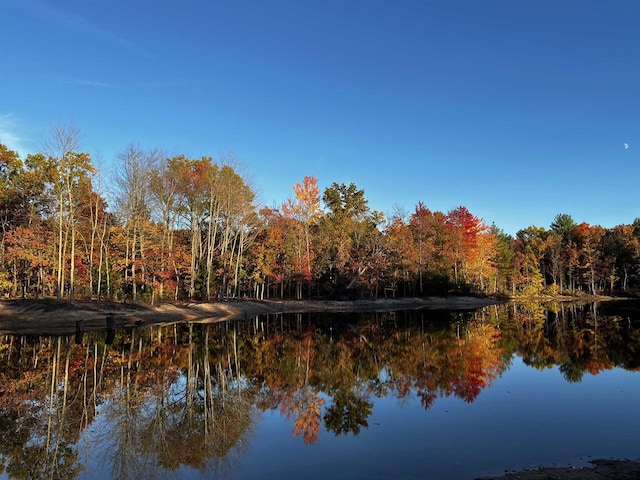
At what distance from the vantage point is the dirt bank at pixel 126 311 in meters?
29.5

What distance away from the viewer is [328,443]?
30.7 feet

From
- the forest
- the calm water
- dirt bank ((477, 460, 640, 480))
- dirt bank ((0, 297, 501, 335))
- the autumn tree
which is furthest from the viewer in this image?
the autumn tree

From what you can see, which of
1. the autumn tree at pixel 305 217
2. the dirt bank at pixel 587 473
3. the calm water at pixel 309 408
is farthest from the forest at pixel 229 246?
the dirt bank at pixel 587 473

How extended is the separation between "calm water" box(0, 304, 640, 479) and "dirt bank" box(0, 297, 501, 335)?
735cm

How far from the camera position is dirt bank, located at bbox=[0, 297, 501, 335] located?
2952 cm

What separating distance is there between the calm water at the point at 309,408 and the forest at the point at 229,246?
19221mm

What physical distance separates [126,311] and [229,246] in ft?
74.7

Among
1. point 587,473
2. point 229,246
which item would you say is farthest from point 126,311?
point 587,473

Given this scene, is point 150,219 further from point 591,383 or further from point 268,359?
point 591,383

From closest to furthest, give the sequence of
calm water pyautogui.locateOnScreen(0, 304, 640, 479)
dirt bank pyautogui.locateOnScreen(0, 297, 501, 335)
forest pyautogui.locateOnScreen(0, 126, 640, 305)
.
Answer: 1. calm water pyautogui.locateOnScreen(0, 304, 640, 479)
2. dirt bank pyautogui.locateOnScreen(0, 297, 501, 335)
3. forest pyautogui.locateOnScreen(0, 126, 640, 305)

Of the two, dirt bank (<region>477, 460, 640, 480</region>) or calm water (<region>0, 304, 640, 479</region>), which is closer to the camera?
dirt bank (<region>477, 460, 640, 480</region>)

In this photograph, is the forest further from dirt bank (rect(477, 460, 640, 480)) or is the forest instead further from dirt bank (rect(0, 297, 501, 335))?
dirt bank (rect(477, 460, 640, 480))

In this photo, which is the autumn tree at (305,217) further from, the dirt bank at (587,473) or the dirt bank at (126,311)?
the dirt bank at (587,473)

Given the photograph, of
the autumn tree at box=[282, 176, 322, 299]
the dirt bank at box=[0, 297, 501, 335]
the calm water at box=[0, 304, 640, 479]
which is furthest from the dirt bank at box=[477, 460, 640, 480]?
the autumn tree at box=[282, 176, 322, 299]
